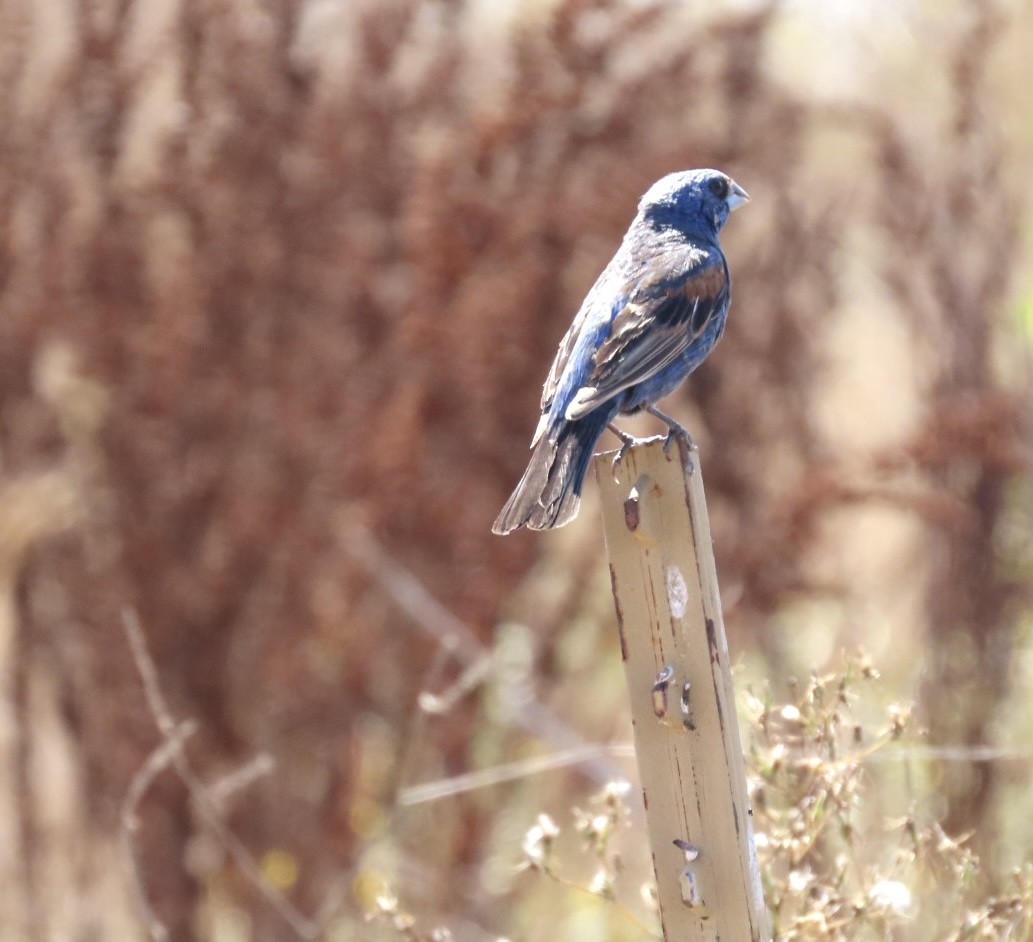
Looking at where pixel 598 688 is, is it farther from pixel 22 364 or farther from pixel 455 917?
pixel 22 364

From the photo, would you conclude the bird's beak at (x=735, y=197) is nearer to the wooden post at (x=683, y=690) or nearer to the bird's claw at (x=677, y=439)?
the bird's claw at (x=677, y=439)

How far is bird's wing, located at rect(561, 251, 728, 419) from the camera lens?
304 cm

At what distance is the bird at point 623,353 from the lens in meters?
2.73

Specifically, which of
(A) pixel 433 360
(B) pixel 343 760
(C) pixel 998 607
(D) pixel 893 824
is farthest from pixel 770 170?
(D) pixel 893 824

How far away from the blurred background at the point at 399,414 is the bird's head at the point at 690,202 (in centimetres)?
137

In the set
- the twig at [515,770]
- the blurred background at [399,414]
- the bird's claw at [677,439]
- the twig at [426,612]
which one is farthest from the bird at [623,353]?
the twig at [426,612]

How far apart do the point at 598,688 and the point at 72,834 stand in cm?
199

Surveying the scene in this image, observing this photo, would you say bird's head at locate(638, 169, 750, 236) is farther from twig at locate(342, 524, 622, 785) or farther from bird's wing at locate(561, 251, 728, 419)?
twig at locate(342, 524, 622, 785)

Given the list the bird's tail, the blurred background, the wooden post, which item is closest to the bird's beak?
the bird's tail

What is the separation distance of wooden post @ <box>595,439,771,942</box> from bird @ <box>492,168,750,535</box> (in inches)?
11.7

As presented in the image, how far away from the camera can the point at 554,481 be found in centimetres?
272

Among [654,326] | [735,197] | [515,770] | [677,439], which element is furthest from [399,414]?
[677,439]

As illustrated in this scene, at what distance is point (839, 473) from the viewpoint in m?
5.19

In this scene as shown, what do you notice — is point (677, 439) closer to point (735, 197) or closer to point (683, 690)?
point (683, 690)
